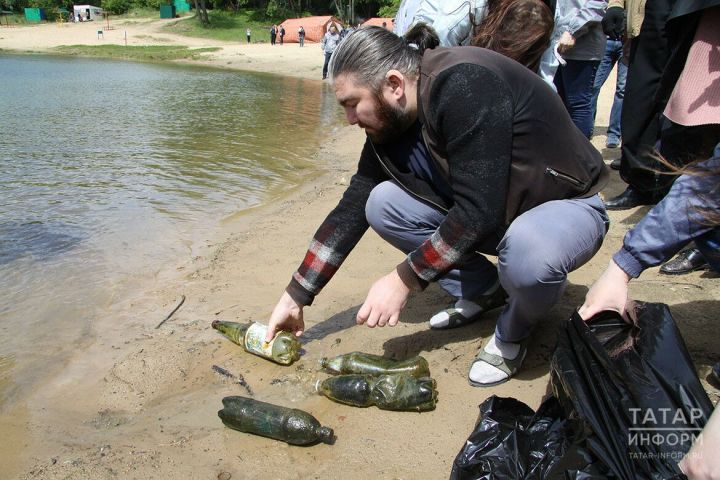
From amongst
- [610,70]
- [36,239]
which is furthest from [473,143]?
[610,70]

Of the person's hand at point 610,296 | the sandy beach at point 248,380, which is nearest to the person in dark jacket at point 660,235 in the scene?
the person's hand at point 610,296

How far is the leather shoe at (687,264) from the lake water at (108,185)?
3801 millimetres

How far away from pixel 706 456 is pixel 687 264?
2.47 meters

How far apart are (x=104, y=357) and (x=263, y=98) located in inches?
580

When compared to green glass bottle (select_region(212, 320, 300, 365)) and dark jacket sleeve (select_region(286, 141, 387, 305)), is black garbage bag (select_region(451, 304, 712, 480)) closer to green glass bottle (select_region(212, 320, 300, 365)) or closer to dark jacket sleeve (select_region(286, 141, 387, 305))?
dark jacket sleeve (select_region(286, 141, 387, 305))

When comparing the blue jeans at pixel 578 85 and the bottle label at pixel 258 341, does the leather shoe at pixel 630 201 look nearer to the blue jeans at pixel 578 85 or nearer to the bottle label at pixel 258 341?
the blue jeans at pixel 578 85

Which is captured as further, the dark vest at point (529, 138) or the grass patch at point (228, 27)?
the grass patch at point (228, 27)

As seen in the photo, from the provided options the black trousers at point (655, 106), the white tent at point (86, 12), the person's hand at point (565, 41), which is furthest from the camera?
the white tent at point (86, 12)

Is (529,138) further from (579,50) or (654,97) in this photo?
(579,50)

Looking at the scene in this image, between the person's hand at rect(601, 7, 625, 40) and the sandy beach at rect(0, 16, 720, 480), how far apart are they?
1530mm

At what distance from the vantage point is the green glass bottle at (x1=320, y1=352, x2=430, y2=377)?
9.12ft

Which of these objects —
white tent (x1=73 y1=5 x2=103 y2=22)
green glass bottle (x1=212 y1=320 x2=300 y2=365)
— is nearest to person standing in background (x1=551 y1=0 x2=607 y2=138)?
green glass bottle (x1=212 y1=320 x2=300 y2=365)

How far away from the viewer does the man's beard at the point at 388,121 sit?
248 centimetres

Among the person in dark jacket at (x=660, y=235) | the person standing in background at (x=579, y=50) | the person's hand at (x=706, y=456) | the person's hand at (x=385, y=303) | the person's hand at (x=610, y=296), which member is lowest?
the person's hand at (x=385, y=303)
